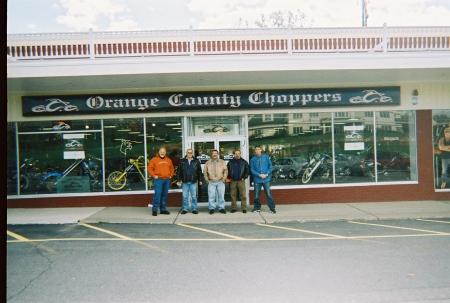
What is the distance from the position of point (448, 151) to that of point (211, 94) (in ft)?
26.5

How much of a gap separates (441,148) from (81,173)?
11855 millimetres

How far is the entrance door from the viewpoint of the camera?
1196 cm

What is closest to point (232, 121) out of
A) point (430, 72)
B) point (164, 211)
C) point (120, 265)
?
point (164, 211)

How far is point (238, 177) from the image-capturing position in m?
10.9

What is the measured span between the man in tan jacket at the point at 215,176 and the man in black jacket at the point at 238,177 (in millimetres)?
269

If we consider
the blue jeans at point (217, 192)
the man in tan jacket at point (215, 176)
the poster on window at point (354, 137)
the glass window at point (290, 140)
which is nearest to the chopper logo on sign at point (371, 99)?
the poster on window at point (354, 137)

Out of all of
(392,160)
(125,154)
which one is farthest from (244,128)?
(392,160)

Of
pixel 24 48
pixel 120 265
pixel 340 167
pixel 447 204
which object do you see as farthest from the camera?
pixel 340 167

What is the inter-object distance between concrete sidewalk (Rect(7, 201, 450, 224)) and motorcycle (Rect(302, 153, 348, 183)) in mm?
947

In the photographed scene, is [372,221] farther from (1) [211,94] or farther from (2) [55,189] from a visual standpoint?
(2) [55,189]

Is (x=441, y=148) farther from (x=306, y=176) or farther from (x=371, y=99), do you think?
(x=306, y=176)

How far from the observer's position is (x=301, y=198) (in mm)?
12203

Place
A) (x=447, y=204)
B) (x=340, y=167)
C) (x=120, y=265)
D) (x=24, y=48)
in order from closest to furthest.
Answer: (x=120, y=265), (x=24, y=48), (x=447, y=204), (x=340, y=167)

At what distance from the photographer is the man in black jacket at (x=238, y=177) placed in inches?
428
